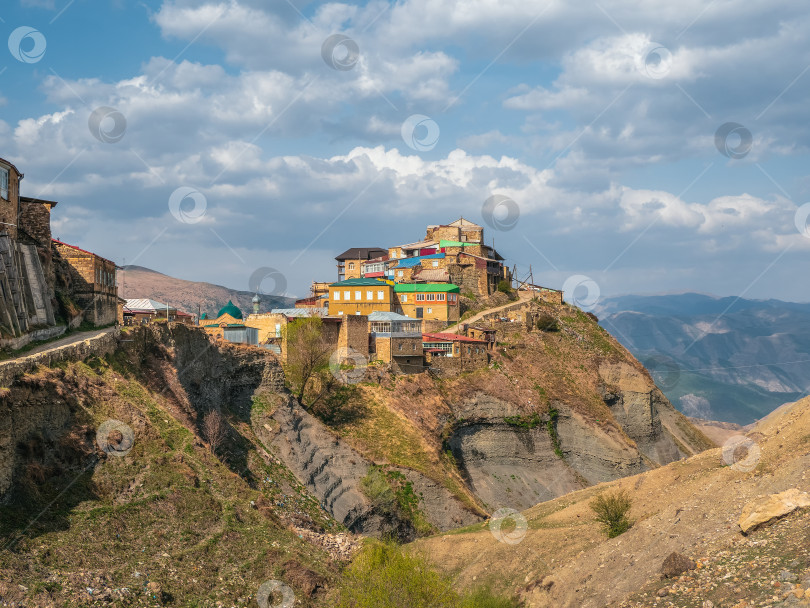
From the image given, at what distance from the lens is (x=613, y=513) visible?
147ft

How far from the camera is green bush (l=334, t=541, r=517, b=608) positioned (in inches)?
1463

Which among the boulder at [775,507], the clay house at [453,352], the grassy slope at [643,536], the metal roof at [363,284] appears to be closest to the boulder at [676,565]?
the grassy slope at [643,536]

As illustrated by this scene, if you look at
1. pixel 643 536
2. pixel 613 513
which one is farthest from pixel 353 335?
pixel 643 536

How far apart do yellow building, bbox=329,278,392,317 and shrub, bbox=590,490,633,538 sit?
5446cm

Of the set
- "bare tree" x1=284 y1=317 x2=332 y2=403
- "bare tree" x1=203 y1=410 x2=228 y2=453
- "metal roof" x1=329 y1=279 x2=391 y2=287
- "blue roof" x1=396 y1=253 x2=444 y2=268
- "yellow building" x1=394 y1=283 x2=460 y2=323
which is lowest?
"bare tree" x1=203 y1=410 x2=228 y2=453

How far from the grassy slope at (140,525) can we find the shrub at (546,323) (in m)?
63.1

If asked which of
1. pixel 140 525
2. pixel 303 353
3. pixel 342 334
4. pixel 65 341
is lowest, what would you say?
pixel 140 525

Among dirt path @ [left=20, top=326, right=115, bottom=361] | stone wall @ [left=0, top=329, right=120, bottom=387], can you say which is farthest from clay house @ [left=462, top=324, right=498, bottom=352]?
stone wall @ [left=0, top=329, right=120, bottom=387]

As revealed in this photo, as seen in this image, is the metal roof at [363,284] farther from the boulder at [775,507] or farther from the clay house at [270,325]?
the boulder at [775,507]

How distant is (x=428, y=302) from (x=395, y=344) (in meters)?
19.1

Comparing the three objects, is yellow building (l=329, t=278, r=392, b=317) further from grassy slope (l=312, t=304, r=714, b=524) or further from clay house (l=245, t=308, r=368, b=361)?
grassy slope (l=312, t=304, r=714, b=524)

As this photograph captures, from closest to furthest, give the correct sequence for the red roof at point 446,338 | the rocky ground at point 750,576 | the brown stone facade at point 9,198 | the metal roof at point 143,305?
the rocky ground at point 750,576, the brown stone facade at point 9,198, the metal roof at point 143,305, the red roof at point 446,338

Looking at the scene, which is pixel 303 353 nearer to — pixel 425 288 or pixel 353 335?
pixel 353 335

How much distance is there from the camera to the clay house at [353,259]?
440ft
